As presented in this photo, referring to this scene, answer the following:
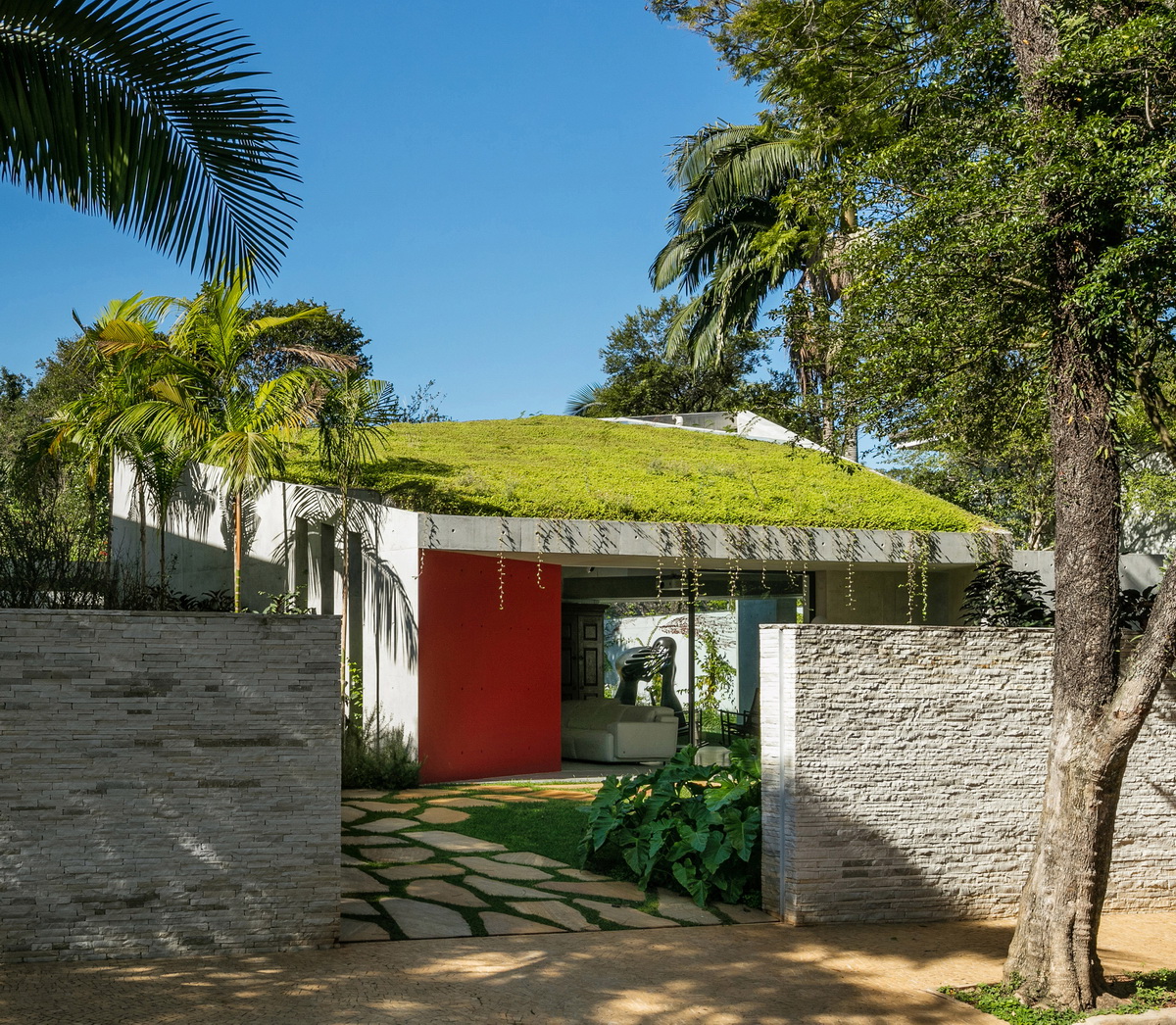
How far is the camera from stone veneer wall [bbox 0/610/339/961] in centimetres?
552

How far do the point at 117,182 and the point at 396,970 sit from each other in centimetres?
413

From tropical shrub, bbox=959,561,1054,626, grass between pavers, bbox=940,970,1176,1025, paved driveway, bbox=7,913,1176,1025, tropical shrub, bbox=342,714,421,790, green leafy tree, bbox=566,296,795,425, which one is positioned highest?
green leafy tree, bbox=566,296,795,425

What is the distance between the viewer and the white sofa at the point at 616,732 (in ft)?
43.2

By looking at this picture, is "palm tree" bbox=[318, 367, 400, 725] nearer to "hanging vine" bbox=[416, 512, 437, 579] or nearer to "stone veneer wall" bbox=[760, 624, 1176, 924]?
"hanging vine" bbox=[416, 512, 437, 579]

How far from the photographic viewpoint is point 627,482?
12922mm

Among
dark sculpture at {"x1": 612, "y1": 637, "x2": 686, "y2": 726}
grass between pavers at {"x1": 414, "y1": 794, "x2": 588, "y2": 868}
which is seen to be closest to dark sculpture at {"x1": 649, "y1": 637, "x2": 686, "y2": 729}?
dark sculpture at {"x1": 612, "y1": 637, "x2": 686, "y2": 726}

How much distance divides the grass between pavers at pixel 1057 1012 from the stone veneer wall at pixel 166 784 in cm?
355

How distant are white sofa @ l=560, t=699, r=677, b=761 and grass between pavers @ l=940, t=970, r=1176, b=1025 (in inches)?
300

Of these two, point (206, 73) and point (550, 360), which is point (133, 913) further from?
point (550, 360)

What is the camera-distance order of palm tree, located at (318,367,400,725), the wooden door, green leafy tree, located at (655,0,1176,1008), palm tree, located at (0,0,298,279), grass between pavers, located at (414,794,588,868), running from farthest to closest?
the wooden door → palm tree, located at (318,367,400,725) → grass between pavers, located at (414,794,588,868) → green leafy tree, located at (655,0,1176,1008) → palm tree, located at (0,0,298,279)

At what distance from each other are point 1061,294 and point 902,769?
10.6 ft

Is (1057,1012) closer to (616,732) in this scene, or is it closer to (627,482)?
(616,732)

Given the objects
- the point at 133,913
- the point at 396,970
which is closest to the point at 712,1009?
the point at 396,970

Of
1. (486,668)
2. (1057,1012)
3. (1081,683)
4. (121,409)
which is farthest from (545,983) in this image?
(121,409)
